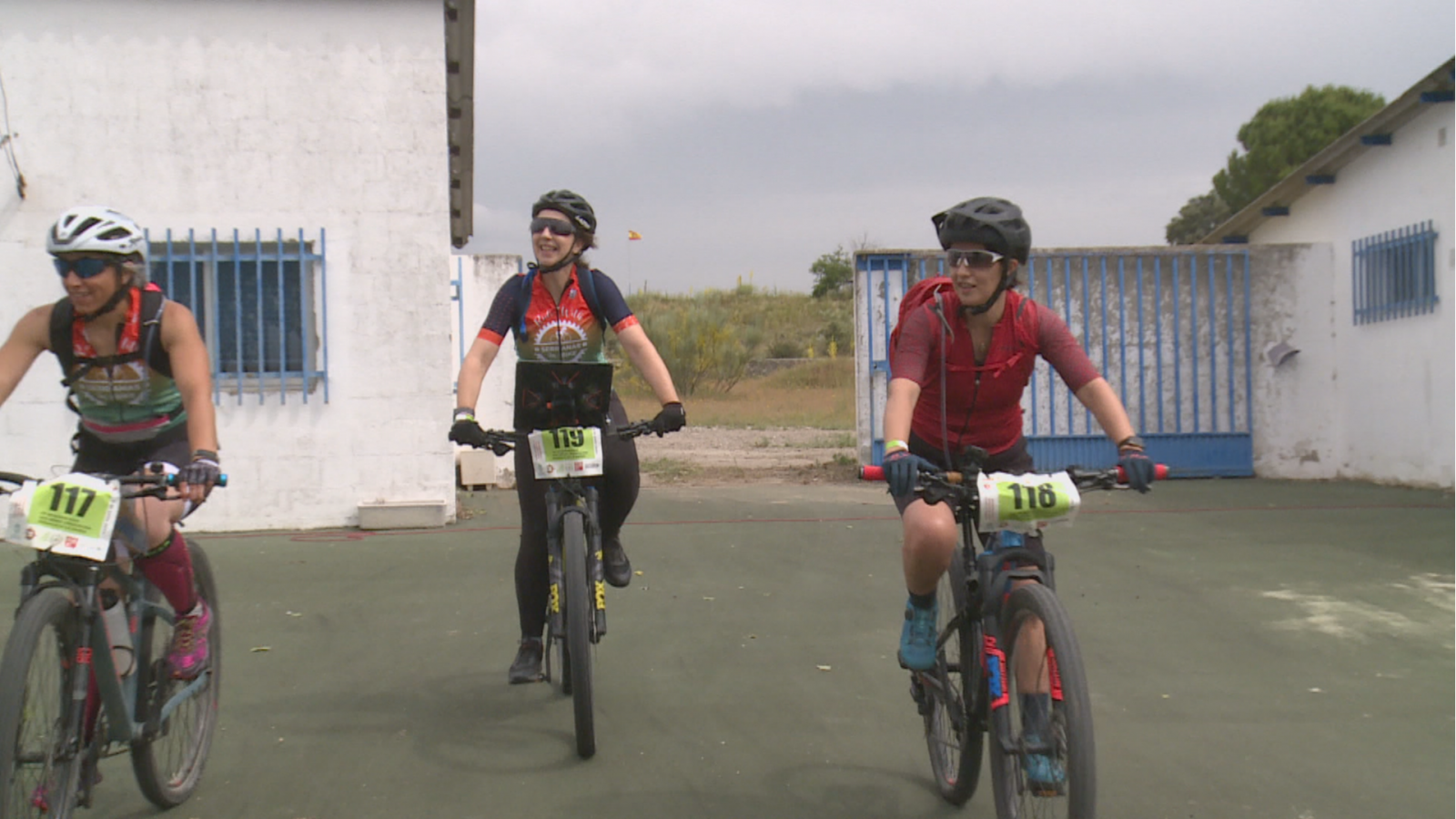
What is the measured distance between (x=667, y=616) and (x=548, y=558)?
1.92 metres

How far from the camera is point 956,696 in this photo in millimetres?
3809

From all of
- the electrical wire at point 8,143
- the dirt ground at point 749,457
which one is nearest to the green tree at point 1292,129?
the dirt ground at point 749,457

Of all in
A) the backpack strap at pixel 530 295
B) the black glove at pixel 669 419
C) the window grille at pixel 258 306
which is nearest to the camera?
the black glove at pixel 669 419

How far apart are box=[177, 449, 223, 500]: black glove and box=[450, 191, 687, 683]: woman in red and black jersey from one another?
1.52 m

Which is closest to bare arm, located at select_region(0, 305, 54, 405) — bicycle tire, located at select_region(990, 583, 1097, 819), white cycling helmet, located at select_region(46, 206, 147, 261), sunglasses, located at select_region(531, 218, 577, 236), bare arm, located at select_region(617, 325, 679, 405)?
white cycling helmet, located at select_region(46, 206, 147, 261)

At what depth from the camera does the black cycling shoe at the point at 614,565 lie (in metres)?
5.31

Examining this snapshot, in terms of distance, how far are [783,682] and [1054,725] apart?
7.79ft

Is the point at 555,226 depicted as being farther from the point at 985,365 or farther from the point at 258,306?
the point at 258,306

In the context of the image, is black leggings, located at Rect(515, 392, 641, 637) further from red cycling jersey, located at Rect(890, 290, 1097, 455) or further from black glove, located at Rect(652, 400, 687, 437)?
red cycling jersey, located at Rect(890, 290, 1097, 455)

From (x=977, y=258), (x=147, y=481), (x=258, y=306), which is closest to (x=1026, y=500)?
(x=977, y=258)

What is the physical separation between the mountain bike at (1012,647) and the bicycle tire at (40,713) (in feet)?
6.92

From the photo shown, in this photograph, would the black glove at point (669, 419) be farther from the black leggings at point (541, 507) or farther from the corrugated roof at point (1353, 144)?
the corrugated roof at point (1353, 144)

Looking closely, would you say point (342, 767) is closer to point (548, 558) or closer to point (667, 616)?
point (548, 558)

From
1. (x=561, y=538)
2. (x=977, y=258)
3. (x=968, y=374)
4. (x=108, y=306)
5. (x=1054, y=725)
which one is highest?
(x=977, y=258)
